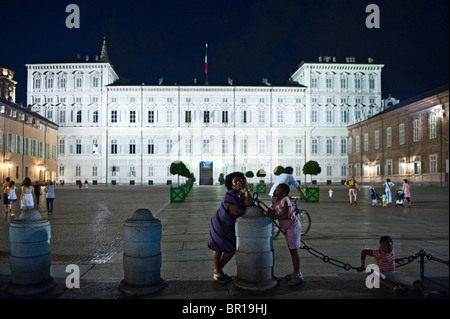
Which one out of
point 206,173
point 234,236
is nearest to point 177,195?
point 234,236

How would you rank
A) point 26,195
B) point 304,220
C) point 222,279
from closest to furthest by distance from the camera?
point 222,279 → point 304,220 → point 26,195

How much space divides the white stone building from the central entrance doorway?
16 cm

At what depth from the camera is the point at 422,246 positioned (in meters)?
7.72

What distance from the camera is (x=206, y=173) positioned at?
6141 centimetres

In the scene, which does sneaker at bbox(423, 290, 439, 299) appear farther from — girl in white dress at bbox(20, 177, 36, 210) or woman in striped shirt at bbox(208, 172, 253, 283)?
girl in white dress at bbox(20, 177, 36, 210)

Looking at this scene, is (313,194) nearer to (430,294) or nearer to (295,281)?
(295,281)

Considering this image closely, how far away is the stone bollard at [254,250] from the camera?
488cm

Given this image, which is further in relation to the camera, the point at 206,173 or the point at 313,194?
the point at 206,173

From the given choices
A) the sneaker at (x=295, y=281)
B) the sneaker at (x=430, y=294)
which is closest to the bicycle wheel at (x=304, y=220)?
the sneaker at (x=295, y=281)

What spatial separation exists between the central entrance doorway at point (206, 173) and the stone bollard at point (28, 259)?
56.2m

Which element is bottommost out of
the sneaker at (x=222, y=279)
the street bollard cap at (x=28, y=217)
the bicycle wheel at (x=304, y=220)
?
the sneaker at (x=222, y=279)

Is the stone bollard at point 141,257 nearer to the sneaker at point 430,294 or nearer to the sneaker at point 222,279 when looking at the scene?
the sneaker at point 222,279

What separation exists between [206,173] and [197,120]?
8.61 meters
